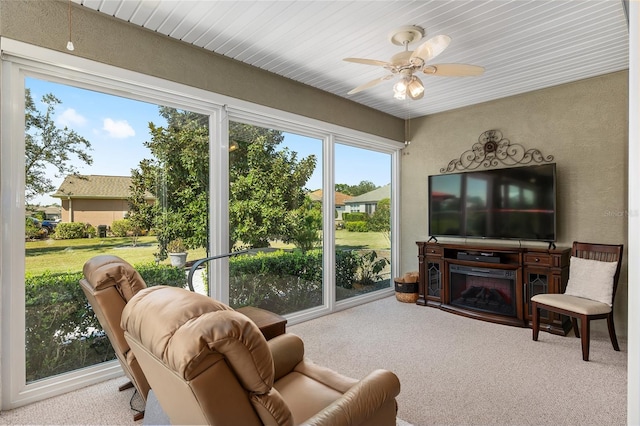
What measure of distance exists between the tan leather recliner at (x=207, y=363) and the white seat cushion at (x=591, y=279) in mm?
3047

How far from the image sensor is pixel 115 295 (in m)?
1.74

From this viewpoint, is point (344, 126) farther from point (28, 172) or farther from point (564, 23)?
point (28, 172)

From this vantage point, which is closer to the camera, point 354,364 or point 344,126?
point 354,364

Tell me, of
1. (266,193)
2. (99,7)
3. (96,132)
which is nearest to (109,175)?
(96,132)

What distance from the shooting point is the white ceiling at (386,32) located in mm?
2375

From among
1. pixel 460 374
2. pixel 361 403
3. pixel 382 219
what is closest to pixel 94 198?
pixel 361 403

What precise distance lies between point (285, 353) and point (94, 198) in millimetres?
2012

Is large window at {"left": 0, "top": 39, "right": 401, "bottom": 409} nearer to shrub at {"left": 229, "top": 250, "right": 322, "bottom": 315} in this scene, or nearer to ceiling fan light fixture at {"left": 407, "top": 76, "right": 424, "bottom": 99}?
shrub at {"left": 229, "top": 250, "right": 322, "bottom": 315}

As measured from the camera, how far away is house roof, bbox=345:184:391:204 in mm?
4723

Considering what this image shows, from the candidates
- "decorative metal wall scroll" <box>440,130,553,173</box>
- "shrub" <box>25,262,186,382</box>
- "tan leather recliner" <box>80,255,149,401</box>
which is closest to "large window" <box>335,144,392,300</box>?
"decorative metal wall scroll" <box>440,130,553,173</box>

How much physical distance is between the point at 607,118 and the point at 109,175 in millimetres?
4888

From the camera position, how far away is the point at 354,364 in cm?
277

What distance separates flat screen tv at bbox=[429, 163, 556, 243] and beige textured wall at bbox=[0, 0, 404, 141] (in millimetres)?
1814

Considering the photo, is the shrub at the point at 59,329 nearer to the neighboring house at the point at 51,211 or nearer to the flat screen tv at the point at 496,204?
the neighboring house at the point at 51,211
